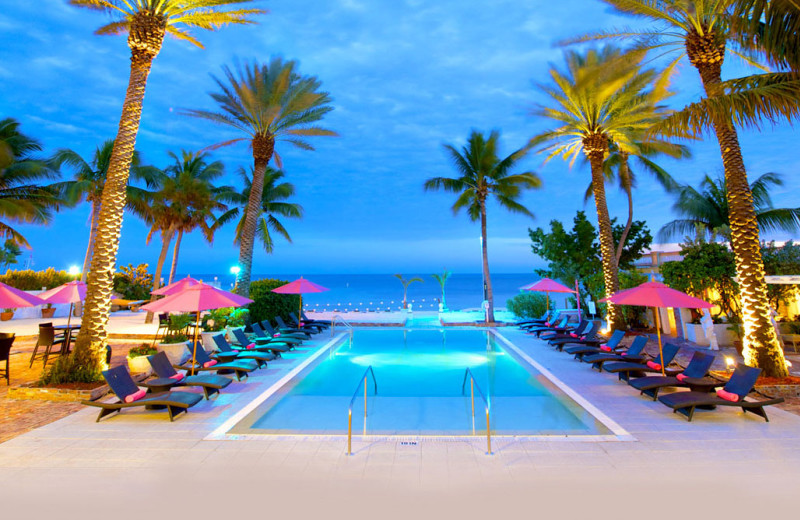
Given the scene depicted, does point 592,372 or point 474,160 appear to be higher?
point 474,160

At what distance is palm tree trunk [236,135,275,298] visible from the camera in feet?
52.1

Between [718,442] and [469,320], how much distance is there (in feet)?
49.7

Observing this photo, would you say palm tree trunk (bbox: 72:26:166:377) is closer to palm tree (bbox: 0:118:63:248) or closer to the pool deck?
the pool deck

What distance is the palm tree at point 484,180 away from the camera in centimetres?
2030

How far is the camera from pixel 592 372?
9.90 meters

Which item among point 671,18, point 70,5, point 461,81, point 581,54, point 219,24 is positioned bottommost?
point 671,18

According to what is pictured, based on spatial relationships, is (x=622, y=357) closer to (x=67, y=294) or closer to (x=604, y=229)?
(x=604, y=229)

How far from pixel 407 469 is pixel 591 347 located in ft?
32.1

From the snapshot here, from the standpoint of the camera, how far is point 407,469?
14.9ft

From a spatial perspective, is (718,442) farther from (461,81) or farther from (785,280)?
(461,81)

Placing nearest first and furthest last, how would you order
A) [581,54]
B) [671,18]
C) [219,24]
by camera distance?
[671,18]
[219,24]
[581,54]

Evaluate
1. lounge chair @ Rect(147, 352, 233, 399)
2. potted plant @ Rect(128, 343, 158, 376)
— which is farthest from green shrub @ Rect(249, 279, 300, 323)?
lounge chair @ Rect(147, 352, 233, 399)

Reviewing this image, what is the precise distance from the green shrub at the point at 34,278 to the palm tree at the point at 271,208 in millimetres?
11627

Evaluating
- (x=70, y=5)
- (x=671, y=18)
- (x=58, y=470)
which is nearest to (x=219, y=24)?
(x=70, y=5)
